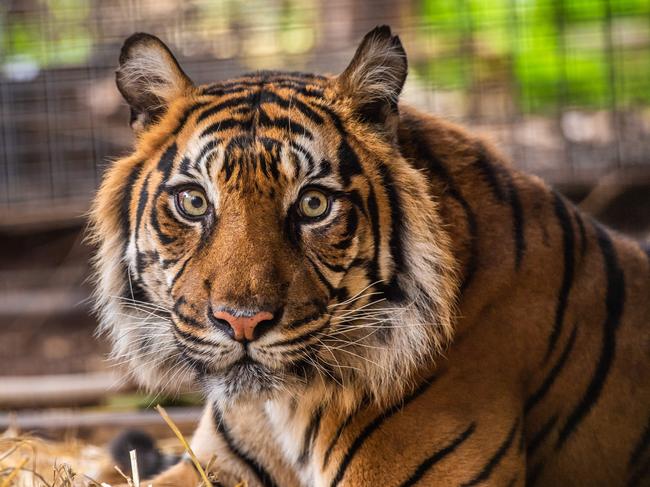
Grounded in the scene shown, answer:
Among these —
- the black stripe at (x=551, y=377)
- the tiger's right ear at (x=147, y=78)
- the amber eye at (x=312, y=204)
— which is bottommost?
the black stripe at (x=551, y=377)

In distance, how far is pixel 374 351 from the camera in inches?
71.9

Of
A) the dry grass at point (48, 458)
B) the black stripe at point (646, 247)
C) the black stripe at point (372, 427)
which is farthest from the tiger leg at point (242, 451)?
the black stripe at point (646, 247)

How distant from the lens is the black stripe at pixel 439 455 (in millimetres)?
1728

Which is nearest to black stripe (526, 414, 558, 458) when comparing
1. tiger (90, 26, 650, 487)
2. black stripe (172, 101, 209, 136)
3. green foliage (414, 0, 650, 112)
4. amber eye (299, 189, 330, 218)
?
tiger (90, 26, 650, 487)

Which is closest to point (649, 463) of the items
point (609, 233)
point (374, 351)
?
point (609, 233)

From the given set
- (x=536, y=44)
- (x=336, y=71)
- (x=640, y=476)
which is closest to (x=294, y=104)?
(x=640, y=476)

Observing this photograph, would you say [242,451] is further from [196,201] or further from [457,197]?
[457,197]

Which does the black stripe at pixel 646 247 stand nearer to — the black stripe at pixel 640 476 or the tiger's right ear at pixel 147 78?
the black stripe at pixel 640 476

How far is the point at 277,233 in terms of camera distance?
1.69 metres

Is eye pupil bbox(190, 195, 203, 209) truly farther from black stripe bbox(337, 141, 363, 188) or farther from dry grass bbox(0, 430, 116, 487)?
dry grass bbox(0, 430, 116, 487)

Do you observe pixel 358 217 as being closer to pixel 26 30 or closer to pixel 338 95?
pixel 338 95

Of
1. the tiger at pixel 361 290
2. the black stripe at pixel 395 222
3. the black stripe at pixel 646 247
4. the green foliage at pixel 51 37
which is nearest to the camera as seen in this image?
the tiger at pixel 361 290

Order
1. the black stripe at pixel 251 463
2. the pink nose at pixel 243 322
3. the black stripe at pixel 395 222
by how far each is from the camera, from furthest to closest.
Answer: the black stripe at pixel 251 463
the black stripe at pixel 395 222
the pink nose at pixel 243 322

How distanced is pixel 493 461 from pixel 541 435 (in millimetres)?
216
